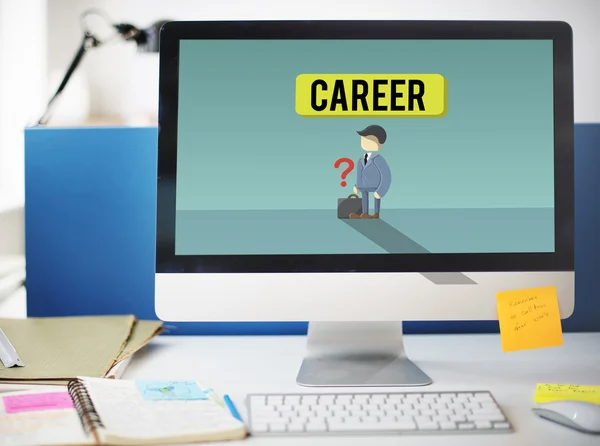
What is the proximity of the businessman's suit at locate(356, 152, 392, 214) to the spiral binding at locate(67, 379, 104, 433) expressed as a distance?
0.42 m

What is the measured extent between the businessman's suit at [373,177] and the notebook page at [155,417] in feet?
1.09

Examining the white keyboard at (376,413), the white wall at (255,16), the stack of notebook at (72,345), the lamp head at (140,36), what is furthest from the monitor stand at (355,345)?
the white wall at (255,16)

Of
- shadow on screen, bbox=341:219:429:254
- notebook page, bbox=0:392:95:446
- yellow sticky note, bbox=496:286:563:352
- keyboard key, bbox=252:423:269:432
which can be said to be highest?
shadow on screen, bbox=341:219:429:254

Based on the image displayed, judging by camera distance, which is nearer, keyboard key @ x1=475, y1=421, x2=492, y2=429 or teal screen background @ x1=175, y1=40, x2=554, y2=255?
keyboard key @ x1=475, y1=421, x2=492, y2=429

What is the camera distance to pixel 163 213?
0.88 meters

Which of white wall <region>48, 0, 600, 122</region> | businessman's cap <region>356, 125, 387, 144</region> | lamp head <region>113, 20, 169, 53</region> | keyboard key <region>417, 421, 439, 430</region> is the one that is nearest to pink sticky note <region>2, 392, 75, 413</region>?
keyboard key <region>417, 421, 439, 430</region>

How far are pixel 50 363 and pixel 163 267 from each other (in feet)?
0.70

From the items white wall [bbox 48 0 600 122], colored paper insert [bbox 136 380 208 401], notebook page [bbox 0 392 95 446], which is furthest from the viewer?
white wall [bbox 48 0 600 122]

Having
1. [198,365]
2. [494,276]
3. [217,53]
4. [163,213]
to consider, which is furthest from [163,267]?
[494,276]

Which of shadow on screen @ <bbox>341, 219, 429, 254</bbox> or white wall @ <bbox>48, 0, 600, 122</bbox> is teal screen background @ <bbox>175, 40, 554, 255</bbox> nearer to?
shadow on screen @ <bbox>341, 219, 429, 254</bbox>

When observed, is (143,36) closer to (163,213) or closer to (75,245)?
(75,245)

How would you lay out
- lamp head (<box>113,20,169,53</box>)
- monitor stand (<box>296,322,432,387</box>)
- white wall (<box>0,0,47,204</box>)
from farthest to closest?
white wall (<box>0,0,47,204</box>) < lamp head (<box>113,20,169,53</box>) < monitor stand (<box>296,322,432,387</box>)

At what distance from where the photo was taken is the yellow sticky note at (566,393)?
81cm

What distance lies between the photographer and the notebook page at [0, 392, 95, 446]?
2.16 ft
